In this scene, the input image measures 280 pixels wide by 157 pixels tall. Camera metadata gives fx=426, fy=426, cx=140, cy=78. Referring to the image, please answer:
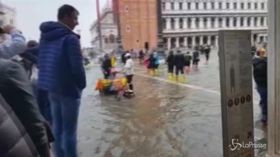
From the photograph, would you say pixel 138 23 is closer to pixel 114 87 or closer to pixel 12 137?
pixel 114 87

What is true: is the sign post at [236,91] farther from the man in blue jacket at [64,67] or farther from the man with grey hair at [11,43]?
the man with grey hair at [11,43]

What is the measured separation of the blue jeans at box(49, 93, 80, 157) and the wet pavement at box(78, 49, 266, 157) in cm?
137

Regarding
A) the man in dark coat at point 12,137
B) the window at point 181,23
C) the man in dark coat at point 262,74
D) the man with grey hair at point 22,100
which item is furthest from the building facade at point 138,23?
the man in dark coat at point 12,137

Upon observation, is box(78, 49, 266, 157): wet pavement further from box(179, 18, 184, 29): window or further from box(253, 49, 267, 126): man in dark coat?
box(179, 18, 184, 29): window

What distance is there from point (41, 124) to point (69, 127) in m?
2.03

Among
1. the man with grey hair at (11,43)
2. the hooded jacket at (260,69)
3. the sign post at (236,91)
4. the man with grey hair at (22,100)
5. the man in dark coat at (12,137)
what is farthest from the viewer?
the hooded jacket at (260,69)

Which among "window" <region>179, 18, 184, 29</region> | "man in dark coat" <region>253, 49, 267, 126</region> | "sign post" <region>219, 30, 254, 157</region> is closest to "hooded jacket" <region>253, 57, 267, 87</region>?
"man in dark coat" <region>253, 49, 267, 126</region>

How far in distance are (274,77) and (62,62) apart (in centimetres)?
214

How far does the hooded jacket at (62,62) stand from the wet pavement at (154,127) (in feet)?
6.01

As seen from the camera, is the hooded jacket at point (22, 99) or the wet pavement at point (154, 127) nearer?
the hooded jacket at point (22, 99)

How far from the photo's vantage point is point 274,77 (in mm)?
4340

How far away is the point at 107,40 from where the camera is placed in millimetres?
72750

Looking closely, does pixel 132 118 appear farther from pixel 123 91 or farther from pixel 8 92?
pixel 8 92

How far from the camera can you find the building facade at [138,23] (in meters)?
70.0
